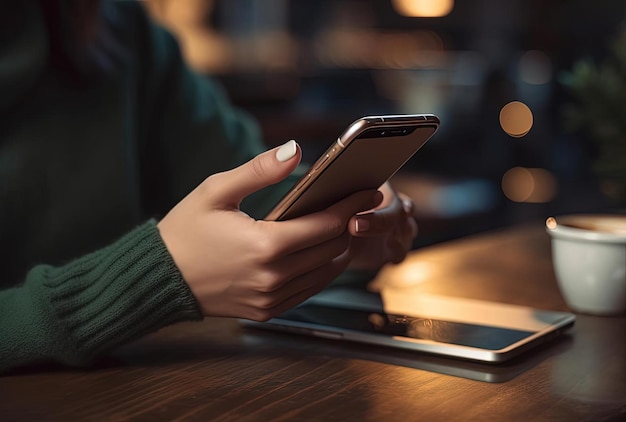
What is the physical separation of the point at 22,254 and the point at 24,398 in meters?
0.56

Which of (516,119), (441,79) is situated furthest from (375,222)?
(441,79)

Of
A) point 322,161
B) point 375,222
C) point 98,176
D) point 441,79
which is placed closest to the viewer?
point 322,161

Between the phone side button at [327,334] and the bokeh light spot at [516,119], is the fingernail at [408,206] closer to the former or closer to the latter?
the phone side button at [327,334]

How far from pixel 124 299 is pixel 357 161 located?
0.22 metres

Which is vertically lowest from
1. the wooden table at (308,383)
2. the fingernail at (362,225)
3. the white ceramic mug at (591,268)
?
the wooden table at (308,383)

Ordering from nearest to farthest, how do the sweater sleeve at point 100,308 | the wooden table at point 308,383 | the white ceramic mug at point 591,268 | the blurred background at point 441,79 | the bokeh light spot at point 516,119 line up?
the wooden table at point 308,383
the sweater sleeve at point 100,308
the white ceramic mug at point 591,268
the blurred background at point 441,79
the bokeh light spot at point 516,119

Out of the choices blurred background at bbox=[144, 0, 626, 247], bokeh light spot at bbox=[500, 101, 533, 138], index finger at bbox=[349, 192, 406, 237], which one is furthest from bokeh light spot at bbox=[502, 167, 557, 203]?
index finger at bbox=[349, 192, 406, 237]

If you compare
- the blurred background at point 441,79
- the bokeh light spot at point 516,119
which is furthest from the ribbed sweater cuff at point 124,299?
the bokeh light spot at point 516,119

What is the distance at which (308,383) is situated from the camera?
2.19 feet

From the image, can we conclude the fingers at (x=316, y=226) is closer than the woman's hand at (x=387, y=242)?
Yes

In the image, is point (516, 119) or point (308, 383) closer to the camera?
point (308, 383)

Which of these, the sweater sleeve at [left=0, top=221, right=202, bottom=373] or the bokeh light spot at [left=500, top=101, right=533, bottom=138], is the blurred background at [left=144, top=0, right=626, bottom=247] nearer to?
the bokeh light spot at [left=500, top=101, right=533, bottom=138]

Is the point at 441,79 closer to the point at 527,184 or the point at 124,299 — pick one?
the point at 527,184

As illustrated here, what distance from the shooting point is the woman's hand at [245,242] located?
2.27ft
